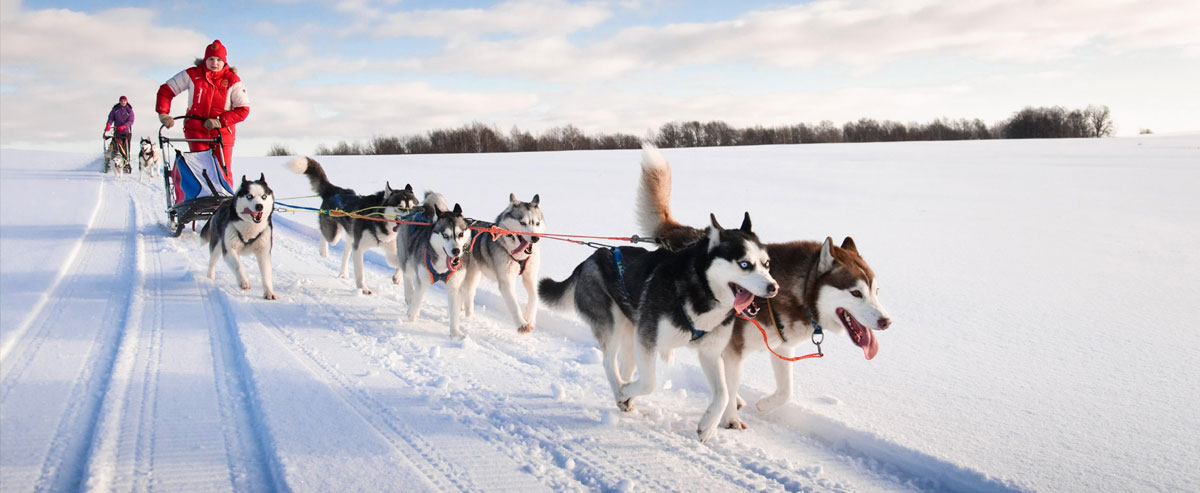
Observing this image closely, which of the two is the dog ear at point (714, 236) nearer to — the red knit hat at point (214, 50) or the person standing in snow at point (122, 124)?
the red knit hat at point (214, 50)

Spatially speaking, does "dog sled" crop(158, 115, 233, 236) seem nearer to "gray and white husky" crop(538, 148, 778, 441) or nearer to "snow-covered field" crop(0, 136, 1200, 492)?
Result: "snow-covered field" crop(0, 136, 1200, 492)

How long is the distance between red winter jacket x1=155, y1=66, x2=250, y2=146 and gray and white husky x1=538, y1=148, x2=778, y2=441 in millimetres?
5529

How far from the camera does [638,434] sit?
10.6 ft

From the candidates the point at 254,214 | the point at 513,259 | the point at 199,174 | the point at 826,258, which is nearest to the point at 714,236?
the point at 826,258

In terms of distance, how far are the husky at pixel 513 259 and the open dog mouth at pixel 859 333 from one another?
8.21ft

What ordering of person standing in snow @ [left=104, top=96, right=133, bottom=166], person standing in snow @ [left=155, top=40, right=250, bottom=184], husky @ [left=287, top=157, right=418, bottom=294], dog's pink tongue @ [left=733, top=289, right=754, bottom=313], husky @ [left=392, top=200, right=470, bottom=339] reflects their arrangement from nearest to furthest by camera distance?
dog's pink tongue @ [left=733, top=289, right=754, bottom=313] < husky @ [left=392, top=200, right=470, bottom=339] < husky @ [left=287, top=157, right=418, bottom=294] < person standing in snow @ [left=155, top=40, right=250, bottom=184] < person standing in snow @ [left=104, top=96, right=133, bottom=166]

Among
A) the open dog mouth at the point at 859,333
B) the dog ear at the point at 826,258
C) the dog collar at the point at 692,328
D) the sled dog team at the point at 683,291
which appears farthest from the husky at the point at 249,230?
the open dog mouth at the point at 859,333

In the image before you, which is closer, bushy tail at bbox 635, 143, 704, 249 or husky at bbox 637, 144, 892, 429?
husky at bbox 637, 144, 892, 429

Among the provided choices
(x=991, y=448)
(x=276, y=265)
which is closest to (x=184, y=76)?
(x=276, y=265)

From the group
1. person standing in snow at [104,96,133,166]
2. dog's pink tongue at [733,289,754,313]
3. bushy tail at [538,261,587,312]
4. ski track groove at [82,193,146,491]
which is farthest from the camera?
person standing in snow at [104,96,133,166]

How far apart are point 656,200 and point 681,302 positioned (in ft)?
3.67

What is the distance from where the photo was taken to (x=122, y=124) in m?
16.4

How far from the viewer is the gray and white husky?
3.06 meters

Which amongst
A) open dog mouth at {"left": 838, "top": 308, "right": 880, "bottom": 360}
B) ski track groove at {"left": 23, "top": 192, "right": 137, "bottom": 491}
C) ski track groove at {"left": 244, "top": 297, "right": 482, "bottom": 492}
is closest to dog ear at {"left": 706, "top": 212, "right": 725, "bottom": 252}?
open dog mouth at {"left": 838, "top": 308, "right": 880, "bottom": 360}
